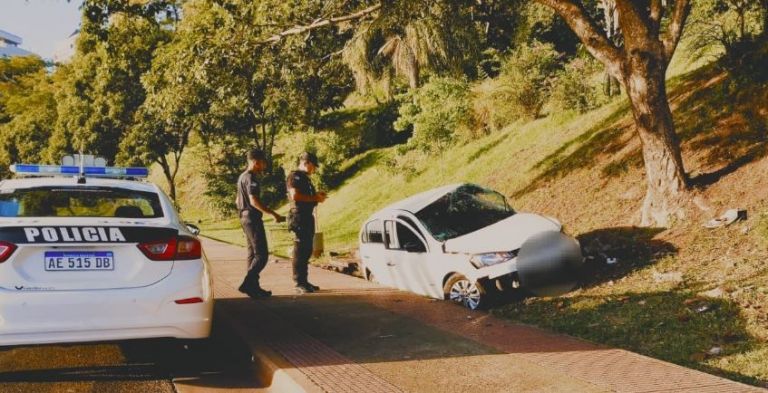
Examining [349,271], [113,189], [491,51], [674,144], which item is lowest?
[349,271]

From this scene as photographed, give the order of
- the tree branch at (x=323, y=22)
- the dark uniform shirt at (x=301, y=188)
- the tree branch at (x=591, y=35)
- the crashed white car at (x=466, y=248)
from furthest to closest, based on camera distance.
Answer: the tree branch at (x=323, y=22), the tree branch at (x=591, y=35), the dark uniform shirt at (x=301, y=188), the crashed white car at (x=466, y=248)

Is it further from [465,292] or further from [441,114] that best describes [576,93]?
[465,292]

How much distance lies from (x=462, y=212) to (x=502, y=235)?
1.20 meters

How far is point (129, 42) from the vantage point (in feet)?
41.2

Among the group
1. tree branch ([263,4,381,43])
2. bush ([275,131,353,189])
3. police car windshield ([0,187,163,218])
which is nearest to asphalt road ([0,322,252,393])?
police car windshield ([0,187,163,218])

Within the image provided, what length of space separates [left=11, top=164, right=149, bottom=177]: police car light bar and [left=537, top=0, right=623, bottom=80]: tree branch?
20.7 ft

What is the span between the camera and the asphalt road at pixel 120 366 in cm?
524

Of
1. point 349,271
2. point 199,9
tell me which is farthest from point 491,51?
point 349,271

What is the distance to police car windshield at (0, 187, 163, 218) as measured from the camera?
5.52m

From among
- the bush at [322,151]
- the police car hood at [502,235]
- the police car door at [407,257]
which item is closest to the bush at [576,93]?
the police car hood at [502,235]

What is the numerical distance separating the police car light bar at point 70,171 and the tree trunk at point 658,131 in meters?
6.56

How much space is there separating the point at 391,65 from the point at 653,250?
2207cm

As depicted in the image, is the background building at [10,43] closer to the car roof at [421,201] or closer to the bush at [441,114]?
the bush at [441,114]

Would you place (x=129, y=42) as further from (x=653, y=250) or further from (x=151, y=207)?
(x=653, y=250)
